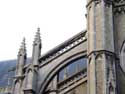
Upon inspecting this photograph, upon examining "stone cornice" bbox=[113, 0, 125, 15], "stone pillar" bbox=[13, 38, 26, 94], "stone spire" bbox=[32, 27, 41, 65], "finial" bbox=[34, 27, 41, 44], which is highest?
"stone cornice" bbox=[113, 0, 125, 15]

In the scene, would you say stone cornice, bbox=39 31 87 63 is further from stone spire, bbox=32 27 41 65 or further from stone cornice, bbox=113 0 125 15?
stone cornice, bbox=113 0 125 15

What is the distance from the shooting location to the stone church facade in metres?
14.1

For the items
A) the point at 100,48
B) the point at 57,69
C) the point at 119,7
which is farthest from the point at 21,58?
the point at 119,7

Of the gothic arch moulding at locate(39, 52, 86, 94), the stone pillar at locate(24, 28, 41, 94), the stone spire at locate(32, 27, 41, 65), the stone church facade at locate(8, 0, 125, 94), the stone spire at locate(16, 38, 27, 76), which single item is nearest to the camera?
the stone church facade at locate(8, 0, 125, 94)

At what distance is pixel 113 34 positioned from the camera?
15.4m

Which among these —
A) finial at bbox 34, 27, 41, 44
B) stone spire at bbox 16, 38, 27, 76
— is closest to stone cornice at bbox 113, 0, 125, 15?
finial at bbox 34, 27, 41, 44

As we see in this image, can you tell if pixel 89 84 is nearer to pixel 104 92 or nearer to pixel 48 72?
pixel 104 92

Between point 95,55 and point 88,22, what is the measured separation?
2115 mm

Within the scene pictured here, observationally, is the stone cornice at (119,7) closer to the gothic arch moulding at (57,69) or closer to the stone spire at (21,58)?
the gothic arch moulding at (57,69)

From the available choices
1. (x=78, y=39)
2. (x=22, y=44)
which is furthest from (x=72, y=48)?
(x=22, y=44)

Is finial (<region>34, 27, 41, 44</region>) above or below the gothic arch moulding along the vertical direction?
above

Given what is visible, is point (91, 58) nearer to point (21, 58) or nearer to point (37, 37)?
point (37, 37)

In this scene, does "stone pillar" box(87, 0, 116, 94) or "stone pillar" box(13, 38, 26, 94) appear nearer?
"stone pillar" box(87, 0, 116, 94)

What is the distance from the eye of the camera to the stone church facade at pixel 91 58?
14062 mm
